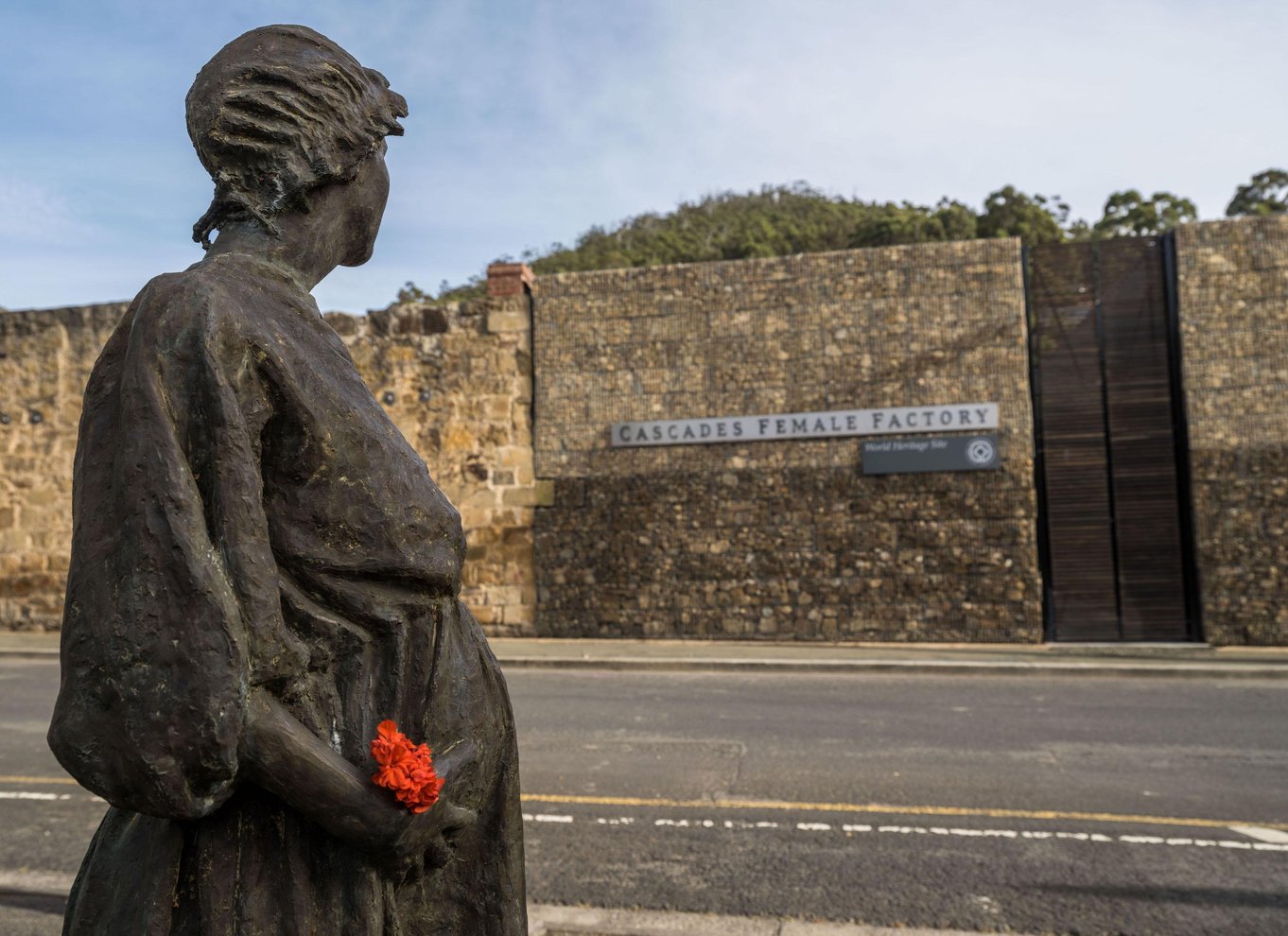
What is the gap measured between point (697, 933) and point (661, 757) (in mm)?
3322

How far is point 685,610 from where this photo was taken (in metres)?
15.7

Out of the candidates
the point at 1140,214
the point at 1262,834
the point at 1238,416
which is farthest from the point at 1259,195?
the point at 1262,834

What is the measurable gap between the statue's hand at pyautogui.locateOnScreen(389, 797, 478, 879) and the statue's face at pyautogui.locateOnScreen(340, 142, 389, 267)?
104 centimetres

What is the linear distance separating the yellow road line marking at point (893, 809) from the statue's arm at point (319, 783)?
492 cm

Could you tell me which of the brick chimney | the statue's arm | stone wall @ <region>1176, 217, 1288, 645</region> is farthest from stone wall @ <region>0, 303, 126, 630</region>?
the statue's arm

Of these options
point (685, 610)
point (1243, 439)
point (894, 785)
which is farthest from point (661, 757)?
point (1243, 439)

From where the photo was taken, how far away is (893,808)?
6.29 meters

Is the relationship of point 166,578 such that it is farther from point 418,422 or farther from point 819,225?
point 819,225

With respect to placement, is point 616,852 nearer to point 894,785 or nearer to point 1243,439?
point 894,785

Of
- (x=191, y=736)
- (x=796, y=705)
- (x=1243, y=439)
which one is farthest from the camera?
(x=1243, y=439)

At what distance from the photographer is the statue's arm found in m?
1.60

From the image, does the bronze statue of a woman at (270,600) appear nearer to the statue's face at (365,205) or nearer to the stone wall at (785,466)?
the statue's face at (365,205)

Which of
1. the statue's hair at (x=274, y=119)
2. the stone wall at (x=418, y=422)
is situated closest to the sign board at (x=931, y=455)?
the stone wall at (x=418, y=422)

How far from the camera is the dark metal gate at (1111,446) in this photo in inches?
585
